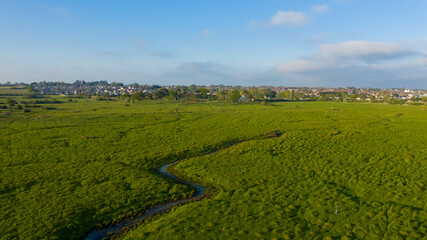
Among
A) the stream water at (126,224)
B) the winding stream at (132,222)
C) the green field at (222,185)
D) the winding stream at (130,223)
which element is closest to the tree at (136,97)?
the green field at (222,185)

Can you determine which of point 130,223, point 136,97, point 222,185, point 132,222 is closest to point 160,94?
point 136,97

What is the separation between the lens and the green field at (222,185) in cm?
1875

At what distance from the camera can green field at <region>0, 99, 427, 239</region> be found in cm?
1875

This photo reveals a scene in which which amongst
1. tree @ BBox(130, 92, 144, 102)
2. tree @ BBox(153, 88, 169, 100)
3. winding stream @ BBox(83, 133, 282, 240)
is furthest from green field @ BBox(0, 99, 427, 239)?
tree @ BBox(153, 88, 169, 100)

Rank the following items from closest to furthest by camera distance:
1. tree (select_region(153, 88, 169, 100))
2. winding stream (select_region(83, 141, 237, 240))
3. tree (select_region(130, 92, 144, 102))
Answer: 1. winding stream (select_region(83, 141, 237, 240))
2. tree (select_region(130, 92, 144, 102))
3. tree (select_region(153, 88, 169, 100))

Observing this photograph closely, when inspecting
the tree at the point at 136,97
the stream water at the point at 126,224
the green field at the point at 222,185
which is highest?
the tree at the point at 136,97

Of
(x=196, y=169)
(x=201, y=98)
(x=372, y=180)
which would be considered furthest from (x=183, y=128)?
(x=201, y=98)

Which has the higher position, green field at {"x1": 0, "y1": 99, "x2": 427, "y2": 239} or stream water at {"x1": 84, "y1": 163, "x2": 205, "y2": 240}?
green field at {"x1": 0, "y1": 99, "x2": 427, "y2": 239}

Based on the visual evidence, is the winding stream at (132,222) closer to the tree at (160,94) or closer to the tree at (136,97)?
the tree at (136,97)

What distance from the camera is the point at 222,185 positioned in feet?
89.2

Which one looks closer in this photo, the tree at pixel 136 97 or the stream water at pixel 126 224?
the stream water at pixel 126 224

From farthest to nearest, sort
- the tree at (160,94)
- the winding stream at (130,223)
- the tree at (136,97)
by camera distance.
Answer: the tree at (160,94)
the tree at (136,97)
the winding stream at (130,223)

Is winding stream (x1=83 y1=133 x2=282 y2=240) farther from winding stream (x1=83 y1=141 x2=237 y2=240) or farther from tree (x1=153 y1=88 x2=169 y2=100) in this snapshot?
tree (x1=153 y1=88 x2=169 y2=100)

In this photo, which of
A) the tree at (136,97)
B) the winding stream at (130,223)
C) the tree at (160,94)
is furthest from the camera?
the tree at (160,94)
